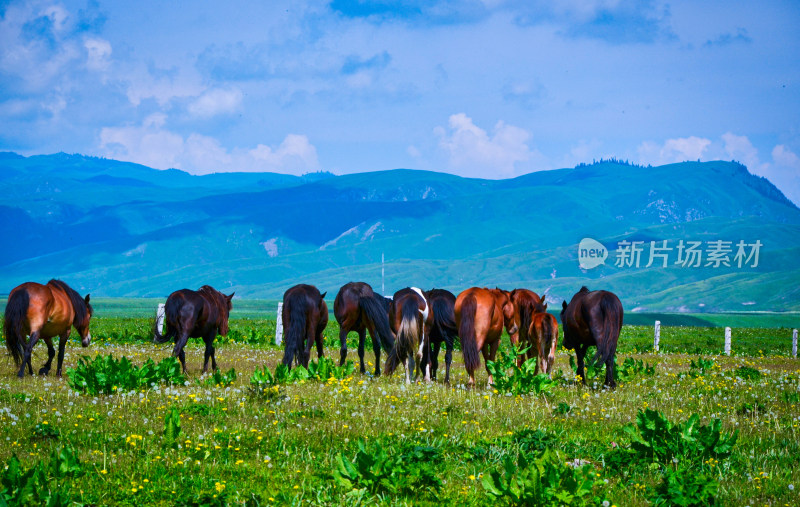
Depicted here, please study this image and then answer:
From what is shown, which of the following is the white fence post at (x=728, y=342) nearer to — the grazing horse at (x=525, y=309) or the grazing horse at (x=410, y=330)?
the grazing horse at (x=525, y=309)

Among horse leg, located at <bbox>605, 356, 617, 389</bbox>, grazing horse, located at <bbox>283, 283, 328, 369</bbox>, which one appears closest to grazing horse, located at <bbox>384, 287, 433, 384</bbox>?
grazing horse, located at <bbox>283, 283, 328, 369</bbox>

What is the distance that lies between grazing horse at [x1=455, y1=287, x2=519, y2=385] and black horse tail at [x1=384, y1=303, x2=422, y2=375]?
3.22ft

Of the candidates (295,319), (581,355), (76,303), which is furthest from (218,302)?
(581,355)

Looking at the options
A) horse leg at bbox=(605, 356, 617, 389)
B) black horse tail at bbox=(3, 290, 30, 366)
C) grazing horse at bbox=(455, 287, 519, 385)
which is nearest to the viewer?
grazing horse at bbox=(455, 287, 519, 385)

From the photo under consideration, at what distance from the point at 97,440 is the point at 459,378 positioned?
35.5ft

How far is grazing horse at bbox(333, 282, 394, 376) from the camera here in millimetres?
19812

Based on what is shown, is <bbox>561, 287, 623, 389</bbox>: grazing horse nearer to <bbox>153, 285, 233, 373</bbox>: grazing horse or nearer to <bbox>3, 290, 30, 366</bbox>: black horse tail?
<bbox>153, 285, 233, 373</bbox>: grazing horse

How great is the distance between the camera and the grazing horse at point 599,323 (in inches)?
682

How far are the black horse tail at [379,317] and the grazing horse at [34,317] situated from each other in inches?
289

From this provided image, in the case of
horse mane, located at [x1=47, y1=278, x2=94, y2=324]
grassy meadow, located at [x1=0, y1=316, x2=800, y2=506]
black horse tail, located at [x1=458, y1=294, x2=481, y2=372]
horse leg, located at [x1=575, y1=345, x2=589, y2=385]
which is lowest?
grassy meadow, located at [x1=0, y1=316, x2=800, y2=506]

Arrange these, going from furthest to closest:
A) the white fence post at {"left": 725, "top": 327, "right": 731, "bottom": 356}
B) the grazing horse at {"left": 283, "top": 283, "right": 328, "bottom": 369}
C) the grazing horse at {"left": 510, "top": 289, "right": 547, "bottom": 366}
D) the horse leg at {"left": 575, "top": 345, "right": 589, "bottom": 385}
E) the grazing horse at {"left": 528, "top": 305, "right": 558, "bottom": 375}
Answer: the white fence post at {"left": 725, "top": 327, "right": 731, "bottom": 356}
the grazing horse at {"left": 510, "top": 289, "right": 547, "bottom": 366}
the grazing horse at {"left": 283, "top": 283, "right": 328, "bottom": 369}
the horse leg at {"left": 575, "top": 345, "right": 589, "bottom": 385}
the grazing horse at {"left": 528, "top": 305, "right": 558, "bottom": 375}

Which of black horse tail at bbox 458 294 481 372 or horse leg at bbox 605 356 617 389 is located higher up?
black horse tail at bbox 458 294 481 372

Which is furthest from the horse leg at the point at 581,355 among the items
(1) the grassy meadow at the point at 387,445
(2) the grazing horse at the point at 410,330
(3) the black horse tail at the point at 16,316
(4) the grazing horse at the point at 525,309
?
(3) the black horse tail at the point at 16,316

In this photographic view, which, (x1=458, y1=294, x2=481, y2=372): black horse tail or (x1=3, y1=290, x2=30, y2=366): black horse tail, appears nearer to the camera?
(x1=458, y1=294, x2=481, y2=372): black horse tail
